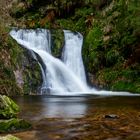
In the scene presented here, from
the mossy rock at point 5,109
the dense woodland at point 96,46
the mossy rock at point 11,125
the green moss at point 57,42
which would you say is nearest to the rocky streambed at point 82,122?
the mossy rock at point 11,125

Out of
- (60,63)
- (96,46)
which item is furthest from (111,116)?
(96,46)

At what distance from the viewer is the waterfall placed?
102 feet

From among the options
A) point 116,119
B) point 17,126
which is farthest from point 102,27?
point 17,126

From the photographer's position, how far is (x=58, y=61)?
33.7 meters

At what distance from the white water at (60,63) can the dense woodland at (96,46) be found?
0.55 meters

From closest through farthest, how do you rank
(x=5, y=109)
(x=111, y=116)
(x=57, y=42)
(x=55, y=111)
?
(x=5, y=109)
(x=111, y=116)
(x=55, y=111)
(x=57, y=42)

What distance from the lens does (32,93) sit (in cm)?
2984

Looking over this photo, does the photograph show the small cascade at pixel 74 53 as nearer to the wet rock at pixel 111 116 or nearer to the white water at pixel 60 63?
the white water at pixel 60 63

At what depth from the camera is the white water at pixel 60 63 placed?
30875 millimetres

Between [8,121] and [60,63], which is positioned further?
[60,63]

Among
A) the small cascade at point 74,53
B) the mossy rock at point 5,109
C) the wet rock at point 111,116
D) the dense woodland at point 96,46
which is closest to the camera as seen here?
the mossy rock at point 5,109

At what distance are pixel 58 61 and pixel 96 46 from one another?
11.9ft

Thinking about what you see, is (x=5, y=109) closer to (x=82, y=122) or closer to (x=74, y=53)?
(x=82, y=122)

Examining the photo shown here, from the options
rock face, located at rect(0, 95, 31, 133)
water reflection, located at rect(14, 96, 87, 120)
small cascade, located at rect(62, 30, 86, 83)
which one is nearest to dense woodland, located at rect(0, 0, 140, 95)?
small cascade, located at rect(62, 30, 86, 83)
